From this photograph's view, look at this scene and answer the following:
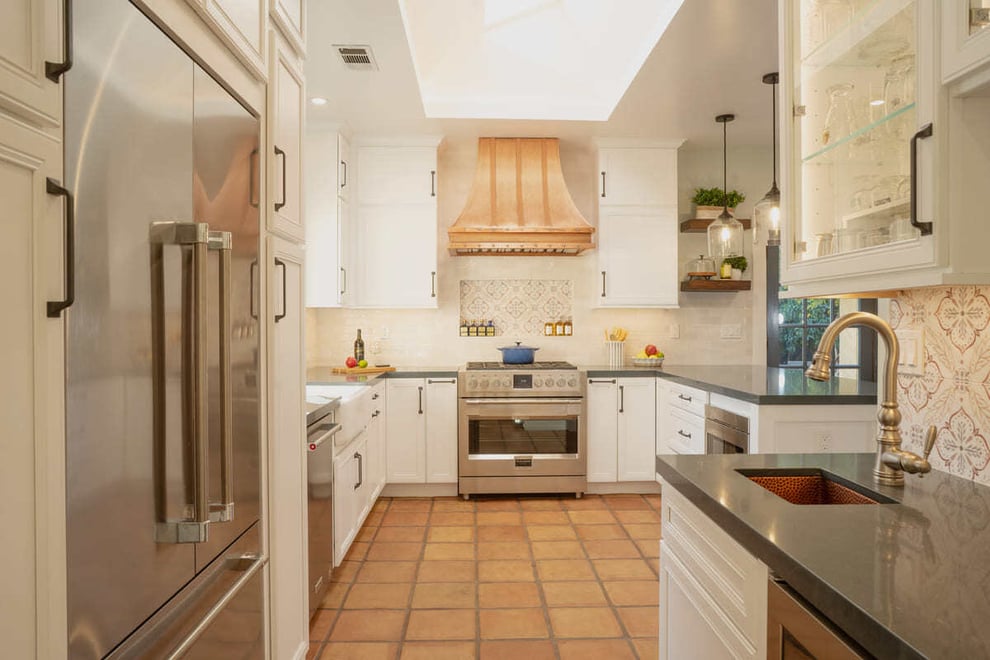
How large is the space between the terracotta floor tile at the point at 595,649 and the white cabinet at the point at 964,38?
6.90 feet

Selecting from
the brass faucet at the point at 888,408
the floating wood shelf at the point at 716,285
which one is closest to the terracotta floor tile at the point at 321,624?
the brass faucet at the point at 888,408

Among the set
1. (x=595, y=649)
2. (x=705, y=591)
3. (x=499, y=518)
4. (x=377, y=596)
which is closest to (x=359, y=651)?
(x=377, y=596)

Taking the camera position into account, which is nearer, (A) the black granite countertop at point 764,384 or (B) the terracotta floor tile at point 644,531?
(A) the black granite countertop at point 764,384

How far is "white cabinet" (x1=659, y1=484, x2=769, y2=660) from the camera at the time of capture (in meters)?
1.12

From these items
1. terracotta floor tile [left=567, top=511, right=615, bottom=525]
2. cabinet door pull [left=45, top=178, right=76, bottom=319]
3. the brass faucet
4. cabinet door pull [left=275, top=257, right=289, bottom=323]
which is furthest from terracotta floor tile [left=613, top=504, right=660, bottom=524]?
cabinet door pull [left=45, top=178, right=76, bottom=319]

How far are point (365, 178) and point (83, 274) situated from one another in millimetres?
3683

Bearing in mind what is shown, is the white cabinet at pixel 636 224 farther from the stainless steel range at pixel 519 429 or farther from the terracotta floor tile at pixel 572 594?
the terracotta floor tile at pixel 572 594

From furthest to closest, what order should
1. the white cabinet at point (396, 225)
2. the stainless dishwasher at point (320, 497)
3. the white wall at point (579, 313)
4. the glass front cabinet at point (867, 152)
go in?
the white wall at point (579, 313) < the white cabinet at point (396, 225) < the stainless dishwasher at point (320, 497) < the glass front cabinet at point (867, 152)

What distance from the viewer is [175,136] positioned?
1.23 m

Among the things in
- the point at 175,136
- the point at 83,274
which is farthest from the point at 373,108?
the point at 83,274

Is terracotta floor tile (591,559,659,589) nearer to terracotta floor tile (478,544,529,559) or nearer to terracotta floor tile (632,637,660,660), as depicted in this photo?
terracotta floor tile (478,544,529,559)

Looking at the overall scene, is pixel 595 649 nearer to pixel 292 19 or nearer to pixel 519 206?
pixel 292 19

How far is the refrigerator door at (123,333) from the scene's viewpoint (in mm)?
919

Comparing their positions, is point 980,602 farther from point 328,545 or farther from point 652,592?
point 328,545
